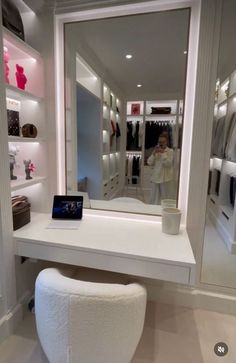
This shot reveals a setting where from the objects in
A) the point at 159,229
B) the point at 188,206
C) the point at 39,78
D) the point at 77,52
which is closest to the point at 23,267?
the point at 159,229

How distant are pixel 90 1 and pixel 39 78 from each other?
664 millimetres

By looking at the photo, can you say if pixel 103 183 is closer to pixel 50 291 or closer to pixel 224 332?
pixel 50 291

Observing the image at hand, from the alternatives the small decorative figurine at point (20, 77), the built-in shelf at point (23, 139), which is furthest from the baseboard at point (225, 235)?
the small decorative figurine at point (20, 77)

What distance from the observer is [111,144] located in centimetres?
189

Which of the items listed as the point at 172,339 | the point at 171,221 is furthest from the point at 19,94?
the point at 172,339

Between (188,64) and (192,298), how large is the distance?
1815 millimetres

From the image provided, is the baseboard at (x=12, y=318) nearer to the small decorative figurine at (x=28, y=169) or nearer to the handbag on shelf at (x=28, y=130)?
the small decorative figurine at (x=28, y=169)

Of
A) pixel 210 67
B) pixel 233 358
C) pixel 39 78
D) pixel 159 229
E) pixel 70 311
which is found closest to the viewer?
pixel 70 311

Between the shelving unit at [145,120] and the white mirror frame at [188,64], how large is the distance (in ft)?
0.19

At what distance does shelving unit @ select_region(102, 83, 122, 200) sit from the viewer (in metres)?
1.83

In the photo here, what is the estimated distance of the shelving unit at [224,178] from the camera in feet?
5.21

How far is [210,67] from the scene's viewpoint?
1.51 metres

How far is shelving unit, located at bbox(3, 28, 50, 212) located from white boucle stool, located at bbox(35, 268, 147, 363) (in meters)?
0.85

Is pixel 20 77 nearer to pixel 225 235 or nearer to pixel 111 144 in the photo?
pixel 111 144
